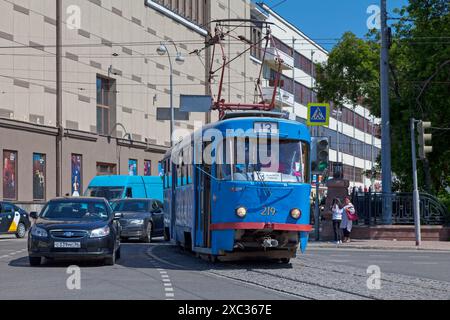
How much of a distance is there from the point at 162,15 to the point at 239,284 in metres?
47.2

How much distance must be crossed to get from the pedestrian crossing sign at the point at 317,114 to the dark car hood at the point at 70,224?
14.8 m

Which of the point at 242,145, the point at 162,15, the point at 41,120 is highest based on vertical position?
the point at 162,15

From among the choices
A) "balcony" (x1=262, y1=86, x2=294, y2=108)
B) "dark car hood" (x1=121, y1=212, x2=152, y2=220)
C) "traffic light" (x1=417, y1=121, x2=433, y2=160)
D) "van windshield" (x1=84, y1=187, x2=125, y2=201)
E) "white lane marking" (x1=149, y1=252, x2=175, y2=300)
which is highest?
"balcony" (x1=262, y1=86, x2=294, y2=108)

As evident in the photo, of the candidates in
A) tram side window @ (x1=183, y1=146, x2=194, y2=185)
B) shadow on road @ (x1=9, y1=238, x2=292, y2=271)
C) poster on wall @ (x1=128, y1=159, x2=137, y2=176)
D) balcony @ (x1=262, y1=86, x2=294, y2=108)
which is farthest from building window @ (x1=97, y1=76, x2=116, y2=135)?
tram side window @ (x1=183, y1=146, x2=194, y2=185)

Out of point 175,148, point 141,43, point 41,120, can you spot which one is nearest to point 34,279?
point 175,148

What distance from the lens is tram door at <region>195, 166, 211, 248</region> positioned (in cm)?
1941

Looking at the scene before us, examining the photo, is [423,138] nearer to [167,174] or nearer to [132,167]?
[167,174]

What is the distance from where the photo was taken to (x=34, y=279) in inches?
627

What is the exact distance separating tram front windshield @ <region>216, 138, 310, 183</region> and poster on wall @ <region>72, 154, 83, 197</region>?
3251cm

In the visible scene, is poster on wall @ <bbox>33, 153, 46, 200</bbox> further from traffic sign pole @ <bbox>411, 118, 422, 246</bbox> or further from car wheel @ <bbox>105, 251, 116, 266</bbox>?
car wheel @ <bbox>105, 251, 116, 266</bbox>

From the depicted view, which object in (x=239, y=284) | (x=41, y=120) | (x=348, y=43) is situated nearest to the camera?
(x=239, y=284)

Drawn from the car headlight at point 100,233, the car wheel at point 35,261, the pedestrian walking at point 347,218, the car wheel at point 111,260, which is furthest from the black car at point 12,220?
the car headlight at point 100,233

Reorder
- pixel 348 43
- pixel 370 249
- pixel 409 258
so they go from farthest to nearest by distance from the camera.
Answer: pixel 348 43
pixel 370 249
pixel 409 258
